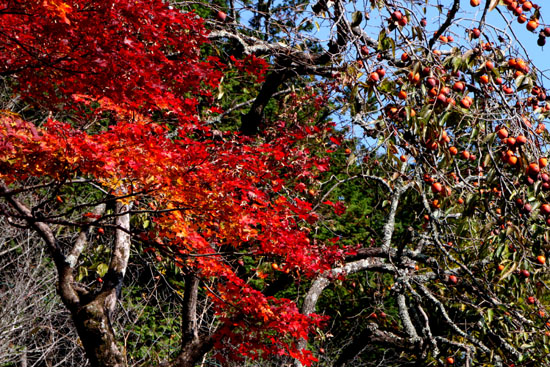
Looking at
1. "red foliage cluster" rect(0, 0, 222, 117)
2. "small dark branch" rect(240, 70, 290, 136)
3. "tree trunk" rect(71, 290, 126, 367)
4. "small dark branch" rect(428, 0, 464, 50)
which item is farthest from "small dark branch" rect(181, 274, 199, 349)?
"small dark branch" rect(428, 0, 464, 50)

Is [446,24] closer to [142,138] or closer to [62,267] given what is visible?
[142,138]

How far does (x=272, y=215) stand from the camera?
164 inches

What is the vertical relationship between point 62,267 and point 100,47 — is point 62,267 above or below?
below

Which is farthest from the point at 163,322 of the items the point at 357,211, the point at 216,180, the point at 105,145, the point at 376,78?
the point at 376,78

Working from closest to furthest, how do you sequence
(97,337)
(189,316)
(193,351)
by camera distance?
(97,337) → (193,351) → (189,316)

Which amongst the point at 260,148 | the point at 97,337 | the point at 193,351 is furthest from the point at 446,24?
the point at 193,351

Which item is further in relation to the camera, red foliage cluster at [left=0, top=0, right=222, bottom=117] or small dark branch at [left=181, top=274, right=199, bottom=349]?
small dark branch at [left=181, top=274, right=199, bottom=349]

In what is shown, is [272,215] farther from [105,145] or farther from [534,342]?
[534,342]

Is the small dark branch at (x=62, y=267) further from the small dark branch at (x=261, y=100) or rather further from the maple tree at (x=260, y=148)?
the small dark branch at (x=261, y=100)

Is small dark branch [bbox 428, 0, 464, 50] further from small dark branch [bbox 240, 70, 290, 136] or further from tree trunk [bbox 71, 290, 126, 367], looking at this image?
tree trunk [bbox 71, 290, 126, 367]

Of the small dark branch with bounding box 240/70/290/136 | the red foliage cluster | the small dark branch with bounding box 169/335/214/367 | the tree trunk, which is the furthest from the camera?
the small dark branch with bounding box 240/70/290/136

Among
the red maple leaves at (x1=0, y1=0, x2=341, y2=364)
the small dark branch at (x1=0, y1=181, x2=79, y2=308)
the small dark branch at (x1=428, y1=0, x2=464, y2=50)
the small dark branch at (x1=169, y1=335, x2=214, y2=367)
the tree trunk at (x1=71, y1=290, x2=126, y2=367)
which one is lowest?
the small dark branch at (x1=169, y1=335, x2=214, y2=367)

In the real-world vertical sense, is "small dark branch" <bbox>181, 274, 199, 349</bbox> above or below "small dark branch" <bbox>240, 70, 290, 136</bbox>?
below

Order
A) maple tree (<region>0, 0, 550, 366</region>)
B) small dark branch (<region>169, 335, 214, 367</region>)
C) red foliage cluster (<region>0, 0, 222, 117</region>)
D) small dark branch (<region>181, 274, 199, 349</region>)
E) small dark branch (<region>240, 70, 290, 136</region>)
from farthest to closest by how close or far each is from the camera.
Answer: small dark branch (<region>240, 70, 290, 136</region>) < small dark branch (<region>181, 274, 199, 349</region>) < small dark branch (<region>169, 335, 214, 367</region>) < red foliage cluster (<region>0, 0, 222, 117</region>) < maple tree (<region>0, 0, 550, 366</region>)
